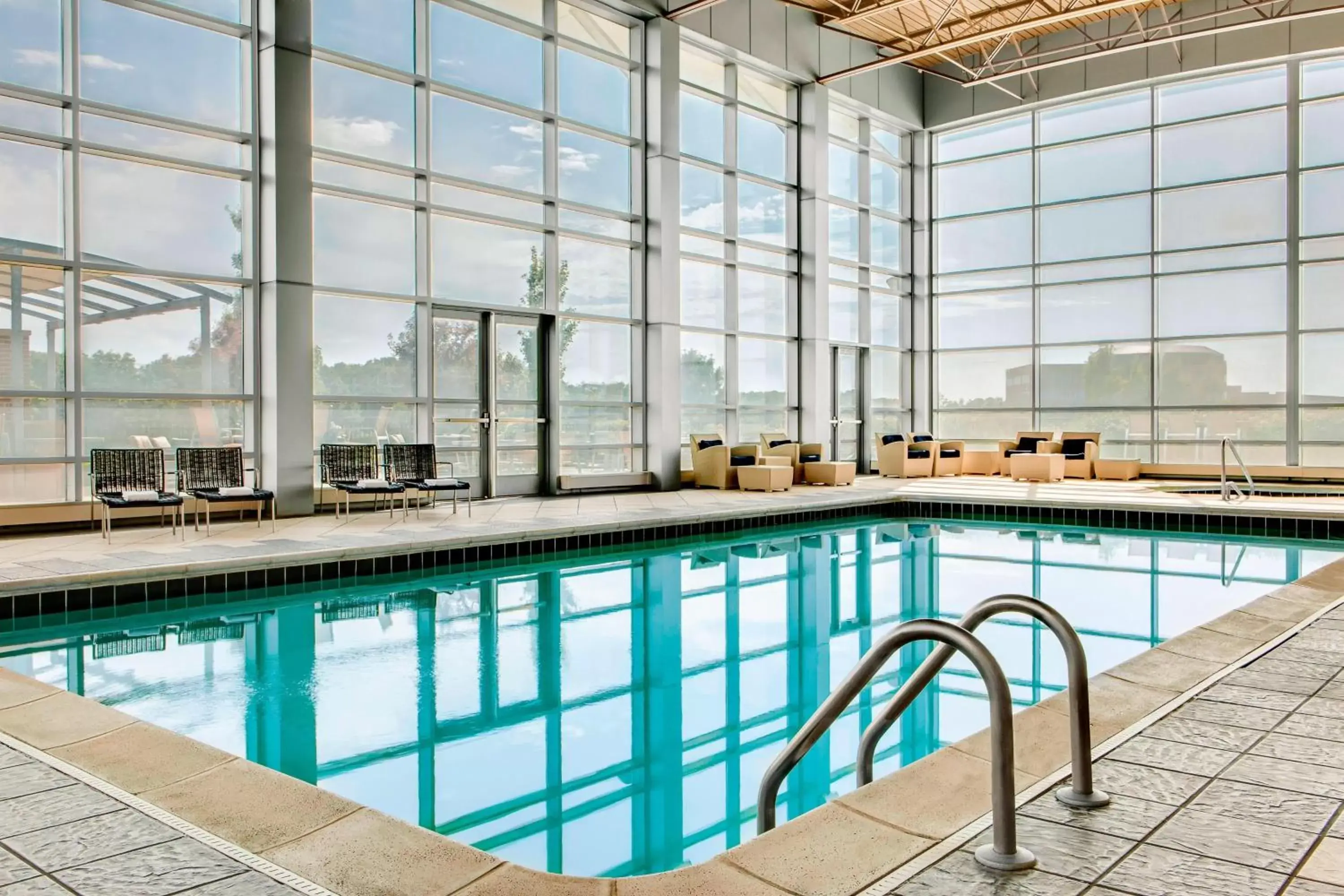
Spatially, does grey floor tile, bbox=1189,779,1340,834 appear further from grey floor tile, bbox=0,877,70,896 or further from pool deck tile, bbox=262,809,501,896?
grey floor tile, bbox=0,877,70,896

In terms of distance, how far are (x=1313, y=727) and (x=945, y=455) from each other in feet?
42.0

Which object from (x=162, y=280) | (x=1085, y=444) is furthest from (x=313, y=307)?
(x=1085, y=444)

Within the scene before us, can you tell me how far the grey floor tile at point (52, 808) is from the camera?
228cm

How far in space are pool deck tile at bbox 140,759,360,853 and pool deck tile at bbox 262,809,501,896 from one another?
0.19 ft

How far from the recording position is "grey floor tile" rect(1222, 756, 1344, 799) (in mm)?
2408

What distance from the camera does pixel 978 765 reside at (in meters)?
2.64

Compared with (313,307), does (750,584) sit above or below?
below

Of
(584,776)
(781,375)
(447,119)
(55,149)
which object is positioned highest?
(447,119)

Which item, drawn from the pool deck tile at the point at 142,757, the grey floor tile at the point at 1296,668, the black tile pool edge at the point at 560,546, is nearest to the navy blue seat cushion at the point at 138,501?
the black tile pool edge at the point at 560,546

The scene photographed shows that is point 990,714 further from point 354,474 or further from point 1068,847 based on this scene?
point 354,474

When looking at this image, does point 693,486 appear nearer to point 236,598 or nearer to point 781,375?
point 781,375

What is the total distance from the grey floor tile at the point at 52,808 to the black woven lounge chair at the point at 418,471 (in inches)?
267

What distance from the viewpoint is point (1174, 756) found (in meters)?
2.65

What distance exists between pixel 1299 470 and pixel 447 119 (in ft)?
39.5
